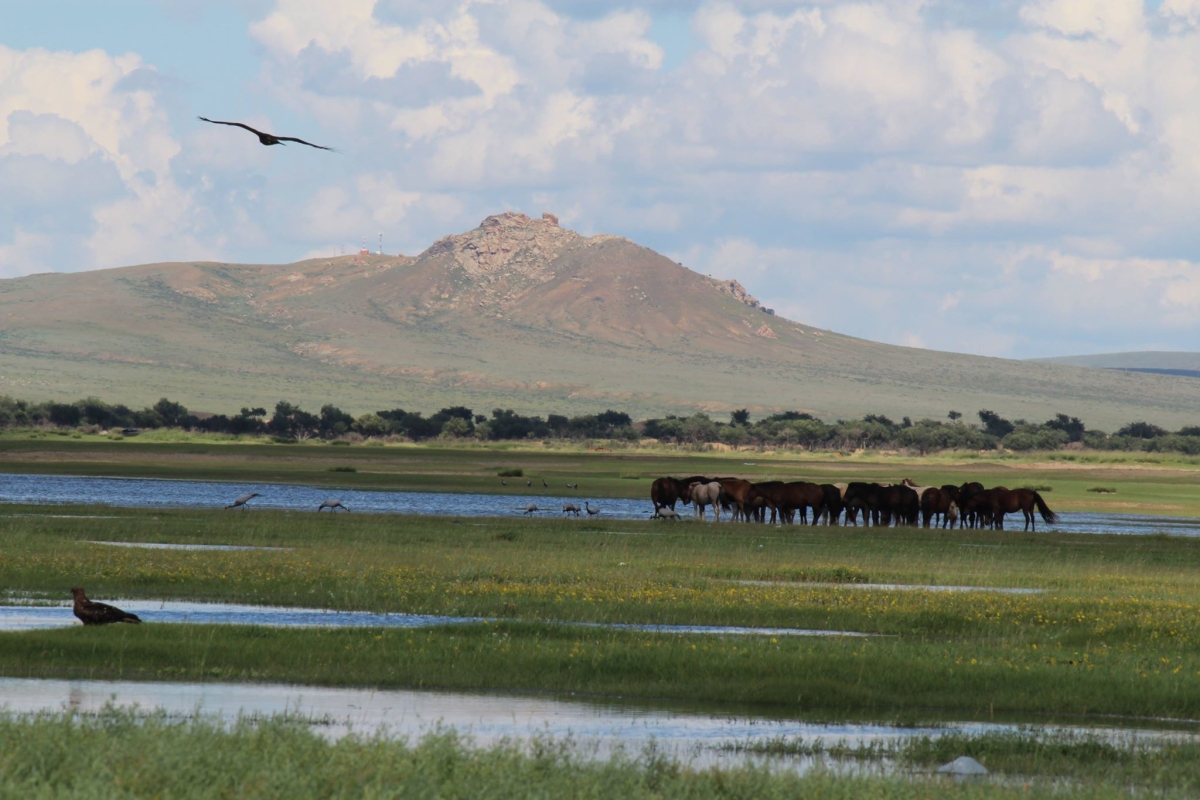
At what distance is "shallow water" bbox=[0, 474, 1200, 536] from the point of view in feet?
158

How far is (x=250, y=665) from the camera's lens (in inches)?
675

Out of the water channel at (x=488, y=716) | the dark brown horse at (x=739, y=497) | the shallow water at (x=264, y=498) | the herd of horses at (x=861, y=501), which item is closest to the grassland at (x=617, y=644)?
the water channel at (x=488, y=716)

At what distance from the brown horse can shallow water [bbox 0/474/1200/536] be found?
2.11 ft

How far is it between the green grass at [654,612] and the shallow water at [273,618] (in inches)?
24.1

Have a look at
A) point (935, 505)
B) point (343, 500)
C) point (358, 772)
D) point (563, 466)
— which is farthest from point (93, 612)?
point (563, 466)

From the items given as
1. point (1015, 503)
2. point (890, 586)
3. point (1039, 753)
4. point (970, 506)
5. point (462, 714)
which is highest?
point (1015, 503)

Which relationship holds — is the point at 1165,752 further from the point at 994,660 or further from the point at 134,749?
the point at 134,749

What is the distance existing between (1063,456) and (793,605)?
95893mm

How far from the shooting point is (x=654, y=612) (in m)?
22.7

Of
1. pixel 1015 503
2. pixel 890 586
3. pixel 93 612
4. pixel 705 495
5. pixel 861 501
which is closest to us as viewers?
pixel 93 612

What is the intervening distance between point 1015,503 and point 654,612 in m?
28.7

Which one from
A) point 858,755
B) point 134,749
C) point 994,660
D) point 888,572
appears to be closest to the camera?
point 134,749

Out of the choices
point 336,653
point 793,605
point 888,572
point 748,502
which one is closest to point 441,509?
point 748,502

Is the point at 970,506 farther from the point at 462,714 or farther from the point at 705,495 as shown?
the point at 462,714
